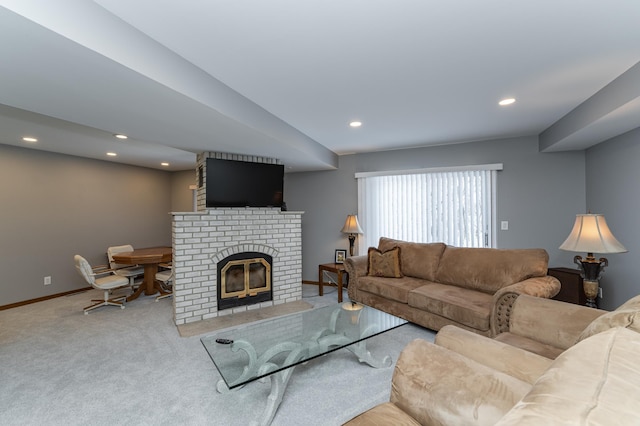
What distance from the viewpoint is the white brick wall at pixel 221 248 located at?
11.5 ft

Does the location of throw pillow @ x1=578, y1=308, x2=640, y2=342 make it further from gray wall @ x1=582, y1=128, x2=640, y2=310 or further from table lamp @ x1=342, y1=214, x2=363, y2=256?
table lamp @ x1=342, y1=214, x2=363, y2=256

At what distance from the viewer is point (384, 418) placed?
3.81 feet

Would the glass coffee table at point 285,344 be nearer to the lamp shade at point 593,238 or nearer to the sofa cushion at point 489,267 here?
the sofa cushion at point 489,267

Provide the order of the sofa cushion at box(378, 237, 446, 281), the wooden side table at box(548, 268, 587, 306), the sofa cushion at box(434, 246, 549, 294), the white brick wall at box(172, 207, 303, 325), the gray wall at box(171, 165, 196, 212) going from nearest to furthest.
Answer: the sofa cushion at box(434, 246, 549, 294) < the wooden side table at box(548, 268, 587, 306) < the white brick wall at box(172, 207, 303, 325) < the sofa cushion at box(378, 237, 446, 281) < the gray wall at box(171, 165, 196, 212)

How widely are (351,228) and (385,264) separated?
1065 mm

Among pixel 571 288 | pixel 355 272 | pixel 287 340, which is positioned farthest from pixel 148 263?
pixel 571 288

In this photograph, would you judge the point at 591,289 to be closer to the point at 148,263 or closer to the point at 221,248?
the point at 221,248

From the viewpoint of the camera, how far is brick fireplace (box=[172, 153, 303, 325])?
3.52m

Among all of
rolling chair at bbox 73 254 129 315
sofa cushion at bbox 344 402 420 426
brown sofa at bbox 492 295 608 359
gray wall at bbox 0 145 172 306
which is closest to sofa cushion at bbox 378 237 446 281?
brown sofa at bbox 492 295 608 359

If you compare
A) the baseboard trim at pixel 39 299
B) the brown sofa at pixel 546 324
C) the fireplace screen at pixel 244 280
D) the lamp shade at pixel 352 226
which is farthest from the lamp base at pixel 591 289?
the baseboard trim at pixel 39 299

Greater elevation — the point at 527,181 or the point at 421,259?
the point at 527,181

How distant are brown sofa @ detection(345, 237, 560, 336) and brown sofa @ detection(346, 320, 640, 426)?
42.3 inches

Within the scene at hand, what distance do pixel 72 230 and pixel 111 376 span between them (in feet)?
12.1

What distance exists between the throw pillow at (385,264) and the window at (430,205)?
0.84 meters
